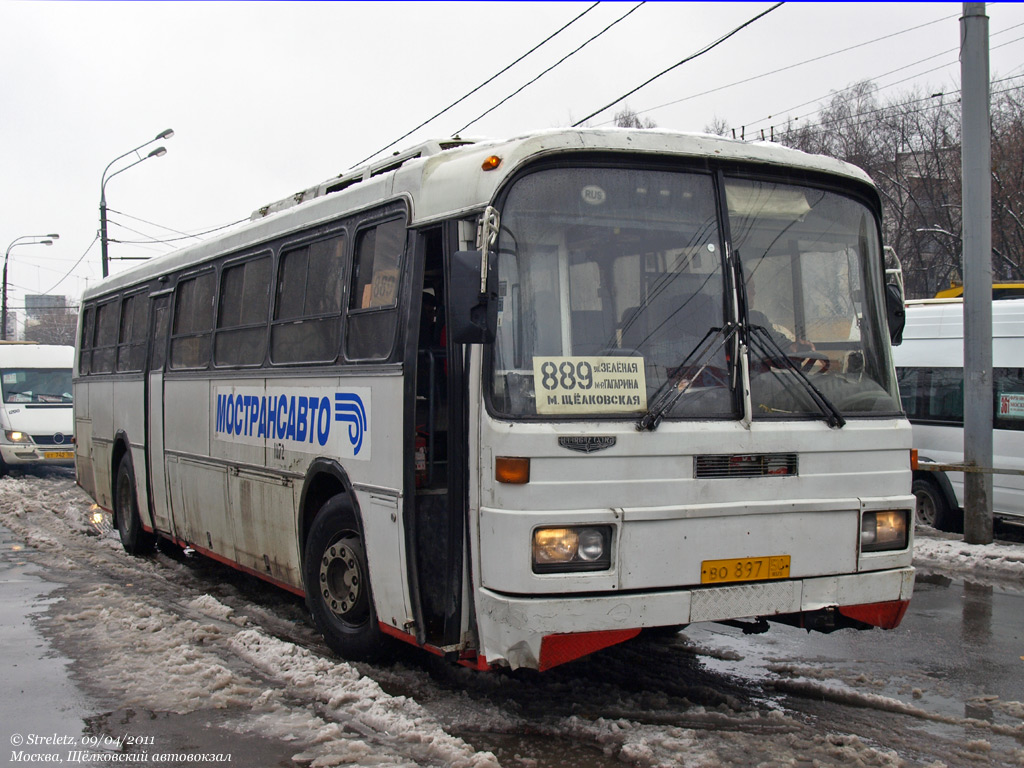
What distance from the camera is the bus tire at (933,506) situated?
12.6 meters

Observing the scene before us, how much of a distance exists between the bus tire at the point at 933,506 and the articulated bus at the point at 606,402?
7.43 m

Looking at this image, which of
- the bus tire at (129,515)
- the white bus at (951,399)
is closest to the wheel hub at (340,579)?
the bus tire at (129,515)

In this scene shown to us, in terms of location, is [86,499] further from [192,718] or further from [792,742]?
[792,742]

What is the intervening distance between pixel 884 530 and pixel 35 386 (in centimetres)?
1993

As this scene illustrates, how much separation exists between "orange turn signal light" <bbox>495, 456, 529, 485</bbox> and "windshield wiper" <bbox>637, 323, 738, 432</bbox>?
1.91 ft

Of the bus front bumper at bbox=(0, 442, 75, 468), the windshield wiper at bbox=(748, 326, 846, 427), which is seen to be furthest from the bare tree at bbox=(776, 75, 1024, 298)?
the windshield wiper at bbox=(748, 326, 846, 427)

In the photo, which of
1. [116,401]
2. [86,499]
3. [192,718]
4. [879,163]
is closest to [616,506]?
[192,718]

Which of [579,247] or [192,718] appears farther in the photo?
[192,718]

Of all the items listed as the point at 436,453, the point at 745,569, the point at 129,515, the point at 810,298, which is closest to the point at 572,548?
the point at 745,569

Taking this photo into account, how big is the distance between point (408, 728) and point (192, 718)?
121cm

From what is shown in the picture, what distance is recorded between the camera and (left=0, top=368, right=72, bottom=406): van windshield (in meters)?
21.4

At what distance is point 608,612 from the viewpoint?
495 centimetres

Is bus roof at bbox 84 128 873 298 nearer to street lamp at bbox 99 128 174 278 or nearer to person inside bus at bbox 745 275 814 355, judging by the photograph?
person inside bus at bbox 745 275 814 355

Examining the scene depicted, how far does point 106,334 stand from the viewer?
12664 mm
